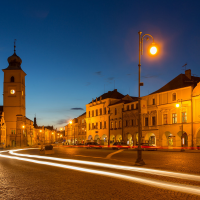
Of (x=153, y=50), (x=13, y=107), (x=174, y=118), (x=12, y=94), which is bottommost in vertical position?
(x=174, y=118)

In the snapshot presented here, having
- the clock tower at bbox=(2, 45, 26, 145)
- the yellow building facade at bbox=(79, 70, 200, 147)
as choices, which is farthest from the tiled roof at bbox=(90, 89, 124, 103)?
the clock tower at bbox=(2, 45, 26, 145)

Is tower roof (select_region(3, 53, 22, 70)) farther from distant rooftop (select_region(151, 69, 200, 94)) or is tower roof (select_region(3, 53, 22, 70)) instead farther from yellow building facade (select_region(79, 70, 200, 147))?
distant rooftop (select_region(151, 69, 200, 94))

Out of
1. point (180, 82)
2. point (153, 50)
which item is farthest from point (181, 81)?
point (153, 50)

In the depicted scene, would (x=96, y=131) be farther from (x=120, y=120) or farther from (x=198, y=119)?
(x=198, y=119)

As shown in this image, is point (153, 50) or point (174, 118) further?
point (174, 118)

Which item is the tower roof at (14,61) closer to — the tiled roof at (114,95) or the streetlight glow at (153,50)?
the tiled roof at (114,95)

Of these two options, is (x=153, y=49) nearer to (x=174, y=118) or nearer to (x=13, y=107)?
(x=174, y=118)

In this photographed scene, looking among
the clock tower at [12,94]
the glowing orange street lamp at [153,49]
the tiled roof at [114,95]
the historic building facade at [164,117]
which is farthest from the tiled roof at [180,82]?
the clock tower at [12,94]

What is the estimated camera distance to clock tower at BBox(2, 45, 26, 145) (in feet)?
283

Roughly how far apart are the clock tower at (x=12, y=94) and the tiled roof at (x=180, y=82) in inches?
2091

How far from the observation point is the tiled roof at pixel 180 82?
4582cm

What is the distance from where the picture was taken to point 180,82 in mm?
46844

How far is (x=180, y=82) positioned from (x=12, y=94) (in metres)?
58.7

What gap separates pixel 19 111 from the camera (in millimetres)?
86750
